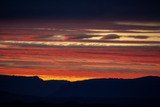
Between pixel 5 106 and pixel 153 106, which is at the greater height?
pixel 5 106

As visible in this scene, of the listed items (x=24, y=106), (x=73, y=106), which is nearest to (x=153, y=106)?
(x=73, y=106)

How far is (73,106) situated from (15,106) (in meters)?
18.4

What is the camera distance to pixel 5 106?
108m

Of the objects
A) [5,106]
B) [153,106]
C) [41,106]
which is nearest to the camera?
[5,106]

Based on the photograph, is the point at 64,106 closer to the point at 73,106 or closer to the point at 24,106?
the point at 73,106

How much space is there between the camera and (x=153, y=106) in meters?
152

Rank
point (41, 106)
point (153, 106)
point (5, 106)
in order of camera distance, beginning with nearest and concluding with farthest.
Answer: point (5, 106) < point (41, 106) < point (153, 106)

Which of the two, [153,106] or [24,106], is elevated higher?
[24,106]

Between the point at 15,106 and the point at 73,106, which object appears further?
the point at 73,106

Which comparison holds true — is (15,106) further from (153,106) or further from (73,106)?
(153,106)

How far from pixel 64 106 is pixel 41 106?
22.2 feet

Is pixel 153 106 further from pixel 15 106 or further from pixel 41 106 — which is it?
pixel 15 106

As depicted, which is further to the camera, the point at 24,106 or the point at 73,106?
the point at 73,106

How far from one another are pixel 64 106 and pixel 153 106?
3217 centimetres
